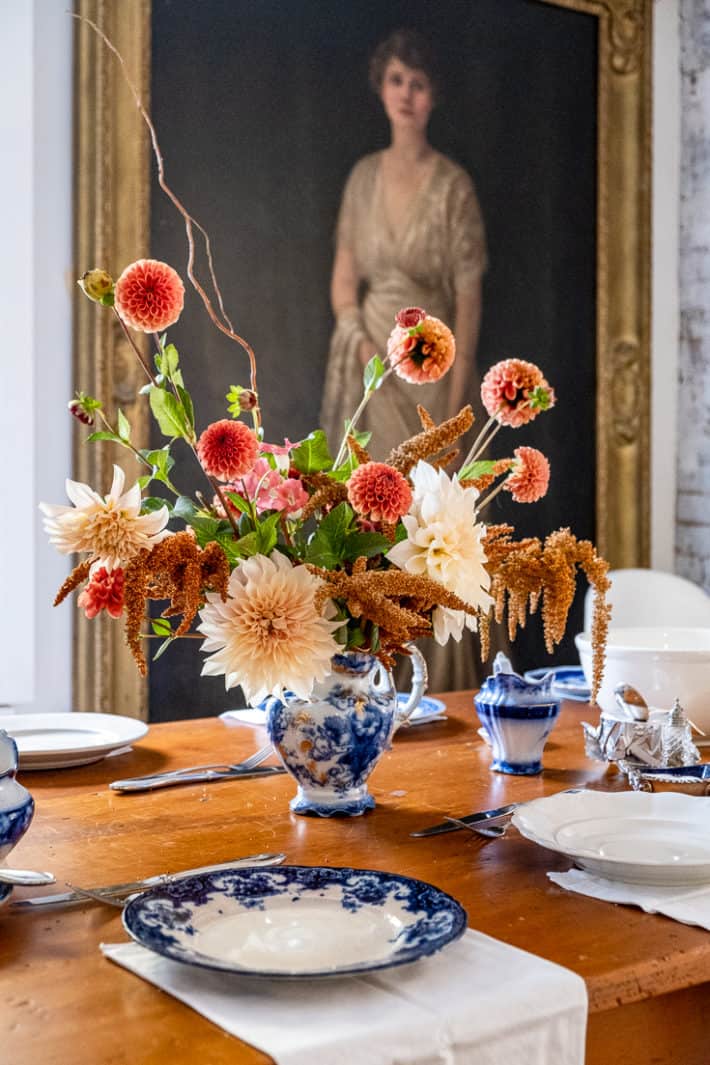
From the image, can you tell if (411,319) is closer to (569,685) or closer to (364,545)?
(364,545)

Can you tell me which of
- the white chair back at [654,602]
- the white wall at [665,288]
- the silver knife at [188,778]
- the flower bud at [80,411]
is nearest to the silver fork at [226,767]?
the silver knife at [188,778]

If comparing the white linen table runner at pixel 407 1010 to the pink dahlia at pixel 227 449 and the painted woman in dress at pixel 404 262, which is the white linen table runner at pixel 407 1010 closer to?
the pink dahlia at pixel 227 449

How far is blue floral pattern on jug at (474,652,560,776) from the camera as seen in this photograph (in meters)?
1.72

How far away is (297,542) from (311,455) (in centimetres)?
10

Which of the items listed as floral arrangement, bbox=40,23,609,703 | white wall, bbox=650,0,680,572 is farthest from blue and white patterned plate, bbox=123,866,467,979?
white wall, bbox=650,0,680,572

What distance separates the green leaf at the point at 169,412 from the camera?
1.41 m

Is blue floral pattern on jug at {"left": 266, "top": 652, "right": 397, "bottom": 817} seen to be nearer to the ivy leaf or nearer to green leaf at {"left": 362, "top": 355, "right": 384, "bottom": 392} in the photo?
the ivy leaf

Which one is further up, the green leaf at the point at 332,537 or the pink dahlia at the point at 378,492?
the pink dahlia at the point at 378,492

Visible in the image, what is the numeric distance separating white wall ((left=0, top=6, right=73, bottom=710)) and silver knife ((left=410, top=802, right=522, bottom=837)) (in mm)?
1915

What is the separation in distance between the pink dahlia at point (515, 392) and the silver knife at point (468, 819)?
0.47 meters

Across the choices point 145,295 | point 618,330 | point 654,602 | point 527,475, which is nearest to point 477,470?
point 527,475

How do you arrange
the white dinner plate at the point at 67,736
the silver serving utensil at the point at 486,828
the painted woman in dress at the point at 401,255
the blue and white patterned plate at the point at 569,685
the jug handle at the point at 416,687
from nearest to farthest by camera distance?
the silver serving utensil at the point at 486,828 < the jug handle at the point at 416,687 < the white dinner plate at the point at 67,736 < the blue and white patterned plate at the point at 569,685 < the painted woman in dress at the point at 401,255

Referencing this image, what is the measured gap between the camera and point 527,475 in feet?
5.18

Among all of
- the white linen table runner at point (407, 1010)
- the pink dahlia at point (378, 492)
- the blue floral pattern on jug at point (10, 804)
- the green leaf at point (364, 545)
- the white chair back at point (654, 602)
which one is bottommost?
the white linen table runner at point (407, 1010)
